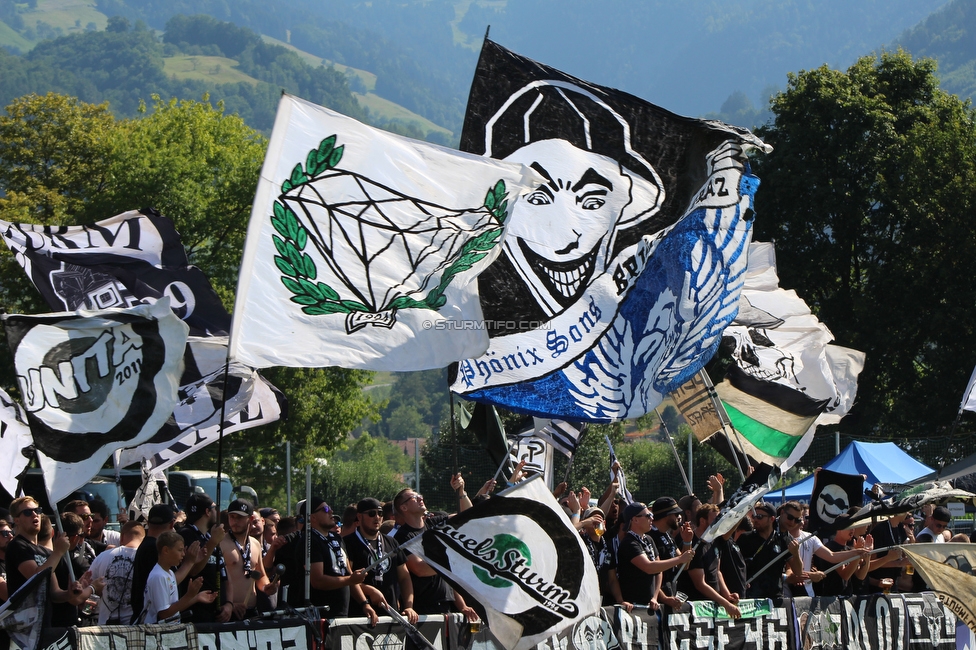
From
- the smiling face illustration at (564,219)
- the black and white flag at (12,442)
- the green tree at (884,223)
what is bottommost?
the black and white flag at (12,442)

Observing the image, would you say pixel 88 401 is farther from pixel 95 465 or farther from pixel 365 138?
pixel 365 138

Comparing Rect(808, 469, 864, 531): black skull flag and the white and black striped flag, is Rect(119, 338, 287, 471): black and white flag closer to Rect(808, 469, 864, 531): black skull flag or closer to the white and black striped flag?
the white and black striped flag

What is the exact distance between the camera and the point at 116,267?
1385 centimetres

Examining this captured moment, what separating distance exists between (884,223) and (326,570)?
2828 centimetres

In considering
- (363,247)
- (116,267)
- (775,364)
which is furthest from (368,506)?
(775,364)

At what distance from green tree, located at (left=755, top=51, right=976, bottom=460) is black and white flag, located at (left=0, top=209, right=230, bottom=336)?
22693 millimetres

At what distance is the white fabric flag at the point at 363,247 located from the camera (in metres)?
7.84

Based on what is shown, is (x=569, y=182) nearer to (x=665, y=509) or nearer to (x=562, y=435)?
(x=665, y=509)

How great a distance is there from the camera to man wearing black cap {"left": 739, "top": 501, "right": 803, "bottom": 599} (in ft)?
36.6

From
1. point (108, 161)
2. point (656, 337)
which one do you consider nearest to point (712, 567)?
point (656, 337)

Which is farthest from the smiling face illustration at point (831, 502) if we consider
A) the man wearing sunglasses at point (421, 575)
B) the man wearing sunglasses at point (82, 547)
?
the man wearing sunglasses at point (82, 547)

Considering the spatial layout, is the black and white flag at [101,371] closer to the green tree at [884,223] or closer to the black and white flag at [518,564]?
the black and white flag at [518,564]

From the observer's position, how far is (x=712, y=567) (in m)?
10.6

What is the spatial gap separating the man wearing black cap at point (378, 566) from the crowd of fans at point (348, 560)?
0.01 m
